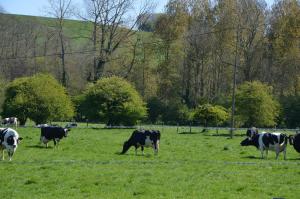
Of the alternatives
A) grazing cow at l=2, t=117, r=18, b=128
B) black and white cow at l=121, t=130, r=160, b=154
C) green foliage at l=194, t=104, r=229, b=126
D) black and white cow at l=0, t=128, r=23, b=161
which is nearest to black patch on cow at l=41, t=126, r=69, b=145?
black and white cow at l=121, t=130, r=160, b=154

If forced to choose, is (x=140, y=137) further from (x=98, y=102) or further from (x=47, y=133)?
(x=98, y=102)

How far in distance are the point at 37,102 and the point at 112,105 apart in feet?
22.0

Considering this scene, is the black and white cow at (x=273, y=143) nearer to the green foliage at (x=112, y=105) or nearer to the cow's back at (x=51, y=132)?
the cow's back at (x=51, y=132)

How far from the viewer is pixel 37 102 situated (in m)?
46.1

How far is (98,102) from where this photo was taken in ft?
159

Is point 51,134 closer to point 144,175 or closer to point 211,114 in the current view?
point 144,175

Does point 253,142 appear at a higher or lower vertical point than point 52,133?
lower

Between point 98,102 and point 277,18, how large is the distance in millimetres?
25875

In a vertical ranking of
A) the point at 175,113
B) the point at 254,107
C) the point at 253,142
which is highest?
the point at 254,107

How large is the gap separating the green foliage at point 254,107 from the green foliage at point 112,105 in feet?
29.0

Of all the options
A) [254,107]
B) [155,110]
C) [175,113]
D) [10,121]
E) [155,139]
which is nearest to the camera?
[155,139]

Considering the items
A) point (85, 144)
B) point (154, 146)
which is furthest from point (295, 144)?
point (85, 144)

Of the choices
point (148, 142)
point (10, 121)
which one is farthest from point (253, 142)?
point (10, 121)

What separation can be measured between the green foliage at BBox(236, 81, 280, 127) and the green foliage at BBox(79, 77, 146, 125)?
882 cm
